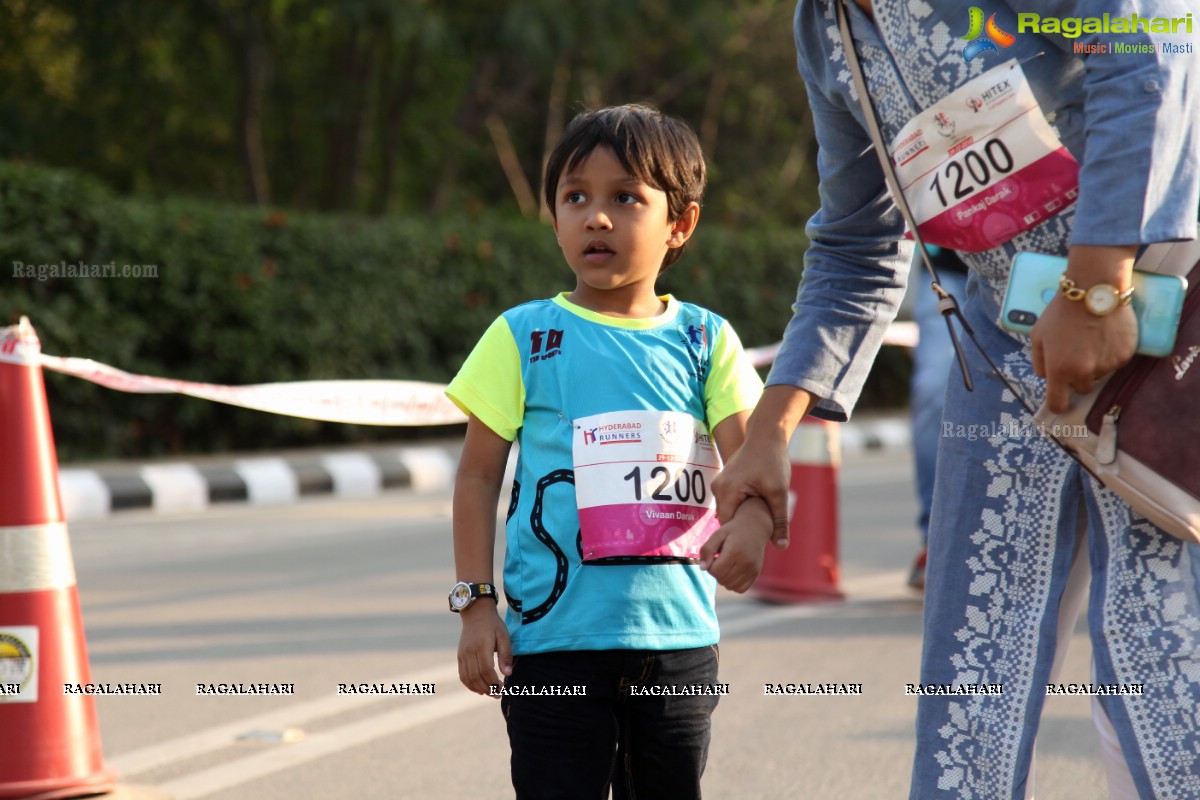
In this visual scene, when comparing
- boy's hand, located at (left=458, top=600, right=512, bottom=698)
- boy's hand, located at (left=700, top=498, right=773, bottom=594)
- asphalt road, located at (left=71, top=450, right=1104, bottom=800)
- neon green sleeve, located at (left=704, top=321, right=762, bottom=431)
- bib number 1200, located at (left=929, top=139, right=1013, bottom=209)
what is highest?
bib number 1200, located at (left=929, top=139, right=1013, bottom=209)

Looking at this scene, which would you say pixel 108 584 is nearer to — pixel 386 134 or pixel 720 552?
pixel 720 552

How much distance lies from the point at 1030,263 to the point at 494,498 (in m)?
0.99

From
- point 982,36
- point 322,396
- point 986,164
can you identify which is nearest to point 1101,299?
point 986,164

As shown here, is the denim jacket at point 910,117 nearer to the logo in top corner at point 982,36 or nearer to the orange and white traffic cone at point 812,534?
the logo in top corner at point 982,36

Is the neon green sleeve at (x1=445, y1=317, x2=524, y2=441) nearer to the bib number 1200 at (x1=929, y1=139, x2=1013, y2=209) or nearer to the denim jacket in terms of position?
the denim jacket

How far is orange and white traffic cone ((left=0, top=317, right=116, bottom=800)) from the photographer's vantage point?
11.3ft

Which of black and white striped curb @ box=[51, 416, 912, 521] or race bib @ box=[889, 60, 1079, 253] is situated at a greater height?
race bib @ box=[889, 60, 1079, 253]

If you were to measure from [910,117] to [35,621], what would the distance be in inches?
92.2

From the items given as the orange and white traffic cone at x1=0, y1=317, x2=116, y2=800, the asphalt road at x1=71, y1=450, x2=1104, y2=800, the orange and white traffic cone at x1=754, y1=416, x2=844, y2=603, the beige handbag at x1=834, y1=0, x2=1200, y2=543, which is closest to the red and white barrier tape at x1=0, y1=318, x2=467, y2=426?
the orange and white traffic cone at x1=0, y1=317, x2=116, y2=800

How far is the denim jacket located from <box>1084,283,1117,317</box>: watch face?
6cm

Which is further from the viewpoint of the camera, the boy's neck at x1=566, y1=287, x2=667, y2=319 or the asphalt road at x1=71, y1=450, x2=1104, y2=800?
the asphalt road at x1=71, y1=450, x2=1104, y2=800

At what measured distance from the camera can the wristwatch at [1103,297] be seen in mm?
1945

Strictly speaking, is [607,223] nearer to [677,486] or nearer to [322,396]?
[677,486]

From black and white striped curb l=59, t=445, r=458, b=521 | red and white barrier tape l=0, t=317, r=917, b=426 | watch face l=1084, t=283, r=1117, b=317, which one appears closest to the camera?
watch face l=1084, t=283, r=1117, b=317
